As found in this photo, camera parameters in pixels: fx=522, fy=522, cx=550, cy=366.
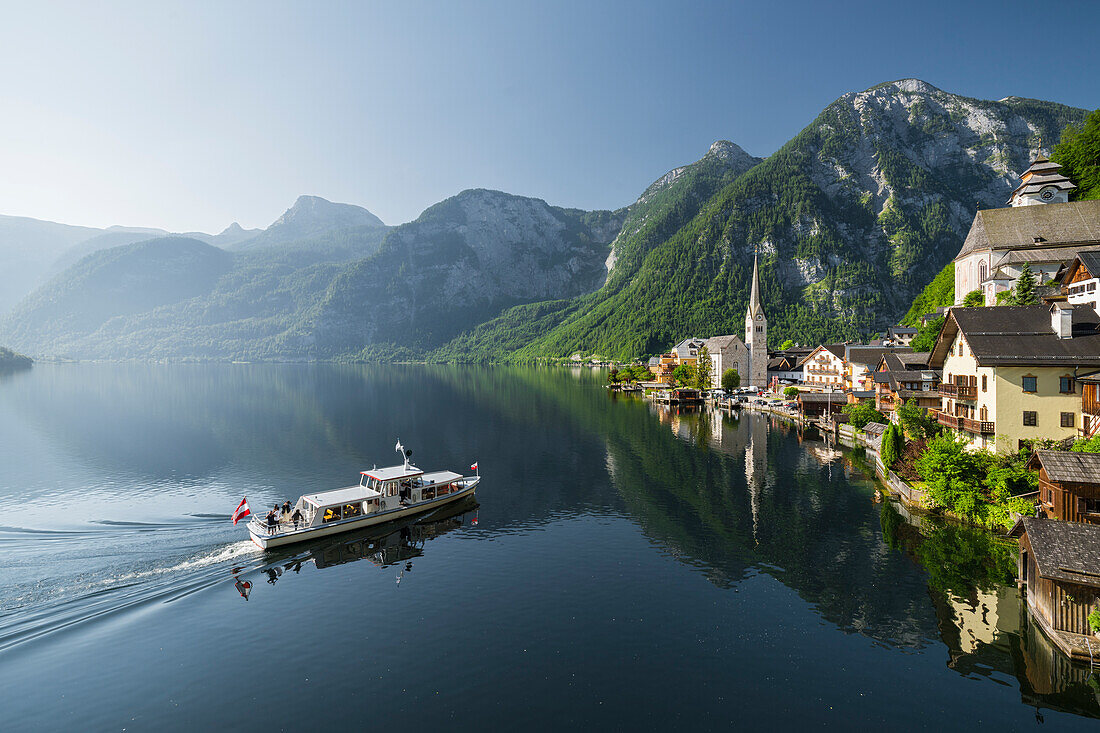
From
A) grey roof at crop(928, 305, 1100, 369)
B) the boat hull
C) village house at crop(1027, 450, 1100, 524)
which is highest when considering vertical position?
grey roof at crop(928, 305, 1100, 369)

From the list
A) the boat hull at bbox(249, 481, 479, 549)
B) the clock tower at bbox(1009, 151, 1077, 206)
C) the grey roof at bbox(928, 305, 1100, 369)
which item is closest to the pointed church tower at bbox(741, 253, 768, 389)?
the clock tower at bbox(1009, 151, 1077, 206)

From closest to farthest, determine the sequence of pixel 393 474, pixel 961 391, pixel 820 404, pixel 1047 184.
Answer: pixel 961 391 < pixel 393 474 < pixel 1047 184 < pixel 820 404

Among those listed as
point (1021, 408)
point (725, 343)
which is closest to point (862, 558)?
point (1021, 408)

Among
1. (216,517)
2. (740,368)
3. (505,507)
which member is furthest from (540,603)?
(740,368)

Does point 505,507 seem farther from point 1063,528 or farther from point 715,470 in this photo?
point 1063,528

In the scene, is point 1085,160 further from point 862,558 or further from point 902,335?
point 862,558

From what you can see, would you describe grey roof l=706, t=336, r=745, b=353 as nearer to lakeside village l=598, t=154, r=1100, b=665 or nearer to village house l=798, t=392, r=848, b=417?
village house l=798, t=392, r=848, b=417

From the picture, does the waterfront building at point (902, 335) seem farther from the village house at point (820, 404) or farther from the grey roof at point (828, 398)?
the village house at point (820, 404)
